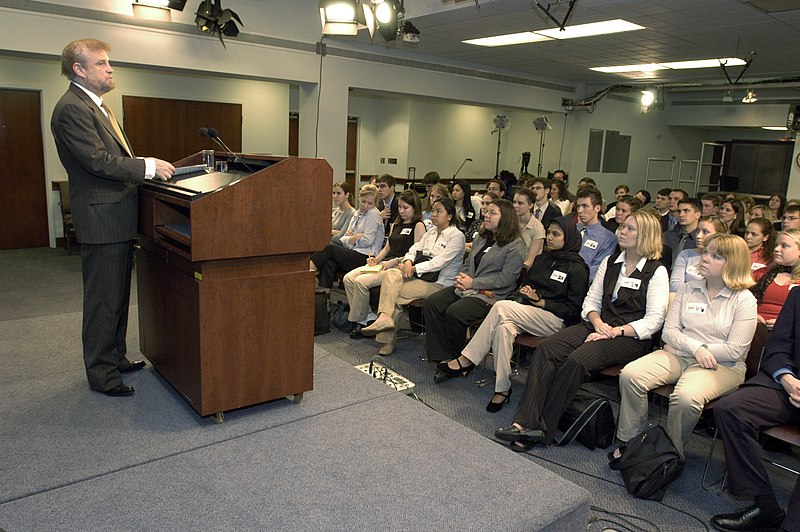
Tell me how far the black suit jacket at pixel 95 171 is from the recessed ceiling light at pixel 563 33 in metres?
5.51

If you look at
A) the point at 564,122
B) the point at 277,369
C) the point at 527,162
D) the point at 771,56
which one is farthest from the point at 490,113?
the point at 277,369

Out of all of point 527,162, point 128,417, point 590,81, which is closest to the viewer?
point 128,417

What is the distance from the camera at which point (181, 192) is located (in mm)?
2414

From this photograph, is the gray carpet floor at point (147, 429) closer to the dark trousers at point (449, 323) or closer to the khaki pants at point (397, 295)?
the dark trousers at point (449, 323)

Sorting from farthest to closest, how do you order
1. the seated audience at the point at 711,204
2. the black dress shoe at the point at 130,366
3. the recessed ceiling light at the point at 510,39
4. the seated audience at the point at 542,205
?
the recessed ceiling light at the point at 510,39, the seated audience at the point at 542,205, the seated audience at the point at 711,204, the black dress shoe at the point at 130,366

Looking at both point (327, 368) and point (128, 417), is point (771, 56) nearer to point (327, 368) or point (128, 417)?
point (327, 368)

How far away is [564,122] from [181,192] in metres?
10.4

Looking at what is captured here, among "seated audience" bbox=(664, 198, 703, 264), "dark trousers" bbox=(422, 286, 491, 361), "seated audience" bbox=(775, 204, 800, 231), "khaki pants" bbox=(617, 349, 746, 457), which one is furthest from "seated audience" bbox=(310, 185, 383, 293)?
"seated audience" bbox=(775, 204, 800, 231)

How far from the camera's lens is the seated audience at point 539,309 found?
378 centimetres

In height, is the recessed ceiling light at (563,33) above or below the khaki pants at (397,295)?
above

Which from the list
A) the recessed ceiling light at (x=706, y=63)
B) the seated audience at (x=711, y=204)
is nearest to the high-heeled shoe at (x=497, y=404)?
the seated audience at (x=711, y=204)

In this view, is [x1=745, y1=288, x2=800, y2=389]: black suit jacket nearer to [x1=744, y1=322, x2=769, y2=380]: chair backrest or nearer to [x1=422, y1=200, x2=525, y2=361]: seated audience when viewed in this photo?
[x1=744, y1=322, x2=769, y2=380]: chair backrest

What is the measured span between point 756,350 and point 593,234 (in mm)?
2051

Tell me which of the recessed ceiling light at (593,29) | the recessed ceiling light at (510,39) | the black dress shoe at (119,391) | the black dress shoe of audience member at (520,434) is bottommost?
the black dress shoe of audience member at (520,434)
